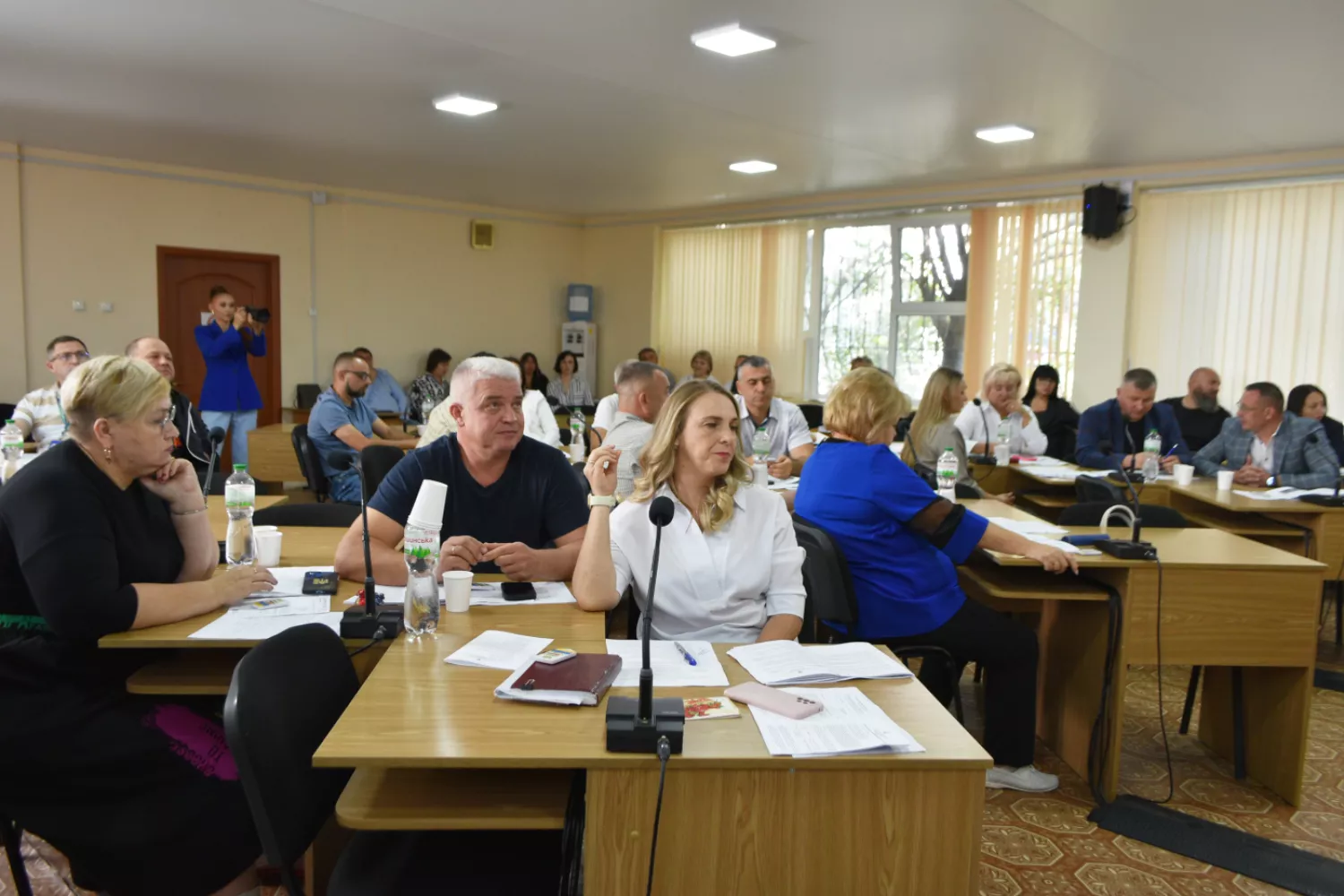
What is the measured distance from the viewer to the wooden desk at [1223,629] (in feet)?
10.1

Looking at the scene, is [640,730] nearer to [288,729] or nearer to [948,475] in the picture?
[288,729]

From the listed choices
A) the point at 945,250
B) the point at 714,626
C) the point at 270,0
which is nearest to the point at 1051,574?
the point at 714,626

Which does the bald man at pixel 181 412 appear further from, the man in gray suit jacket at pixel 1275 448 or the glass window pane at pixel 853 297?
the glass window pane at pixel 853 297

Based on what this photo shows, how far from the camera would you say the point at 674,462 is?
258 centimetres

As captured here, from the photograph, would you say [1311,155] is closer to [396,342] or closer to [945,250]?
[945,250]

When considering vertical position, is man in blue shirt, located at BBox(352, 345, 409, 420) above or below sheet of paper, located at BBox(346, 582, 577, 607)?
above

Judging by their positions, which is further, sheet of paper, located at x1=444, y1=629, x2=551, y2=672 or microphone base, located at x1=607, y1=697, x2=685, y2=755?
sheet of paper, located at x1=444, y1=629, x2=551, y2=672

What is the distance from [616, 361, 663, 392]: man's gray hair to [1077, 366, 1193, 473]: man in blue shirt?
3.10 meters

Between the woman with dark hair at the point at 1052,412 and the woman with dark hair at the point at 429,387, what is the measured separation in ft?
18.4

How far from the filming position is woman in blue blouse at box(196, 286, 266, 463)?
7.31 m

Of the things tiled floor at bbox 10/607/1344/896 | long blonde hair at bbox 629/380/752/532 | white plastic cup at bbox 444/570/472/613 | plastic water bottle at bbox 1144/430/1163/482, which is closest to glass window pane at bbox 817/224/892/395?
plastic water bottle at bbox 1144/430/1163/482

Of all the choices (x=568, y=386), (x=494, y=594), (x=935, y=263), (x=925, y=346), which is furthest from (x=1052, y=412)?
(x=494, y=594)

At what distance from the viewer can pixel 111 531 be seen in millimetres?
2121

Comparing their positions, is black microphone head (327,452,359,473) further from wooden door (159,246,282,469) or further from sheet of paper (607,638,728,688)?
wooden door (159,246,282,469)
